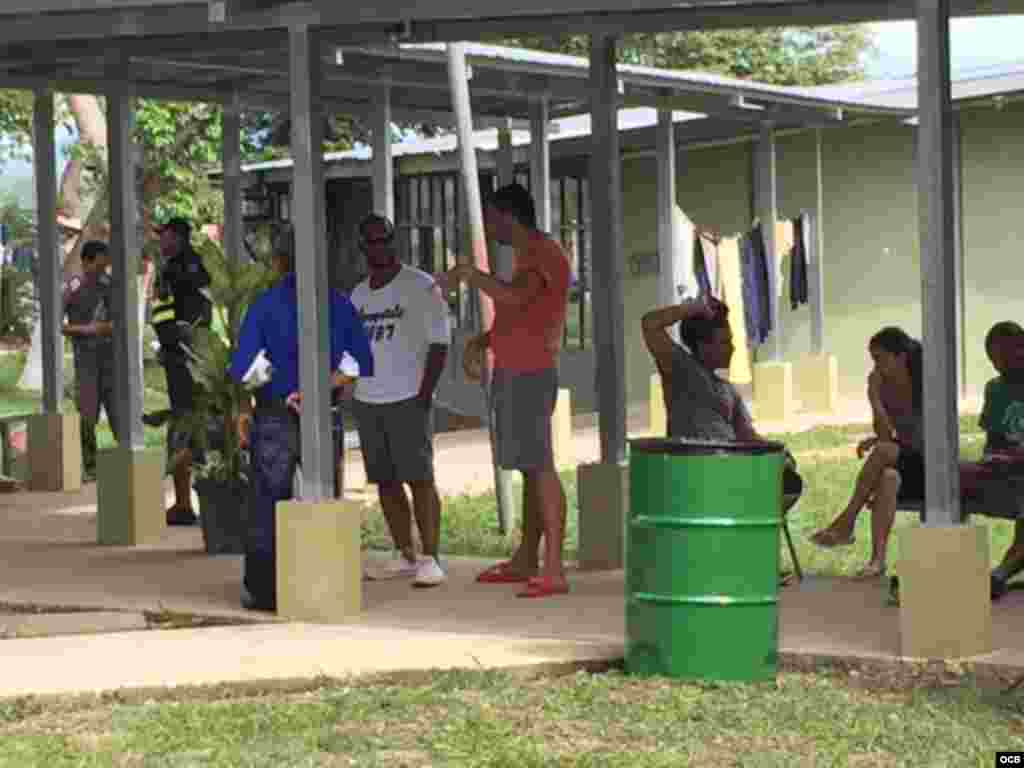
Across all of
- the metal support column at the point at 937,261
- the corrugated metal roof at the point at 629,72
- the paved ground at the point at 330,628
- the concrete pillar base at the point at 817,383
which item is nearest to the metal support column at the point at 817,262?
the concrete pillar base at the point at 817,383

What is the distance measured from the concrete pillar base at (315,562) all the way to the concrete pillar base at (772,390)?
1252 centimetres

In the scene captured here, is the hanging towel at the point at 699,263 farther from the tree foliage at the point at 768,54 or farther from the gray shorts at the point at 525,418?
the tree foliage at the point at 768,54

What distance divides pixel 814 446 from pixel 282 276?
8959 mm

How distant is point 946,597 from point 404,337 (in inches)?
122

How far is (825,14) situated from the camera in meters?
9.52

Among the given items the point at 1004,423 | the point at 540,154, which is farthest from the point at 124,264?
the point at 1004,423

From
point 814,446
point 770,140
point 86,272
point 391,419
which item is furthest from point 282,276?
point 770,140

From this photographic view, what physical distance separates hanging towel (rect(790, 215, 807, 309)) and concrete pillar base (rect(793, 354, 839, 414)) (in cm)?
77

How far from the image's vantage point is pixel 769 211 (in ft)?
71.2

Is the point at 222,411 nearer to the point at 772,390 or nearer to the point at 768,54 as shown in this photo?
the point at 772,390

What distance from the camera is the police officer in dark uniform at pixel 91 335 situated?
49.3 ft

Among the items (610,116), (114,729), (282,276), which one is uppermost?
(610,116)

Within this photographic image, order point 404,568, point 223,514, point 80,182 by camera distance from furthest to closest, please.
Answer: point 80,182
point 223,514
point 404,568

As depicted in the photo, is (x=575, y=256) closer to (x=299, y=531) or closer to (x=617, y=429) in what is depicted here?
(x=617, y=429)
